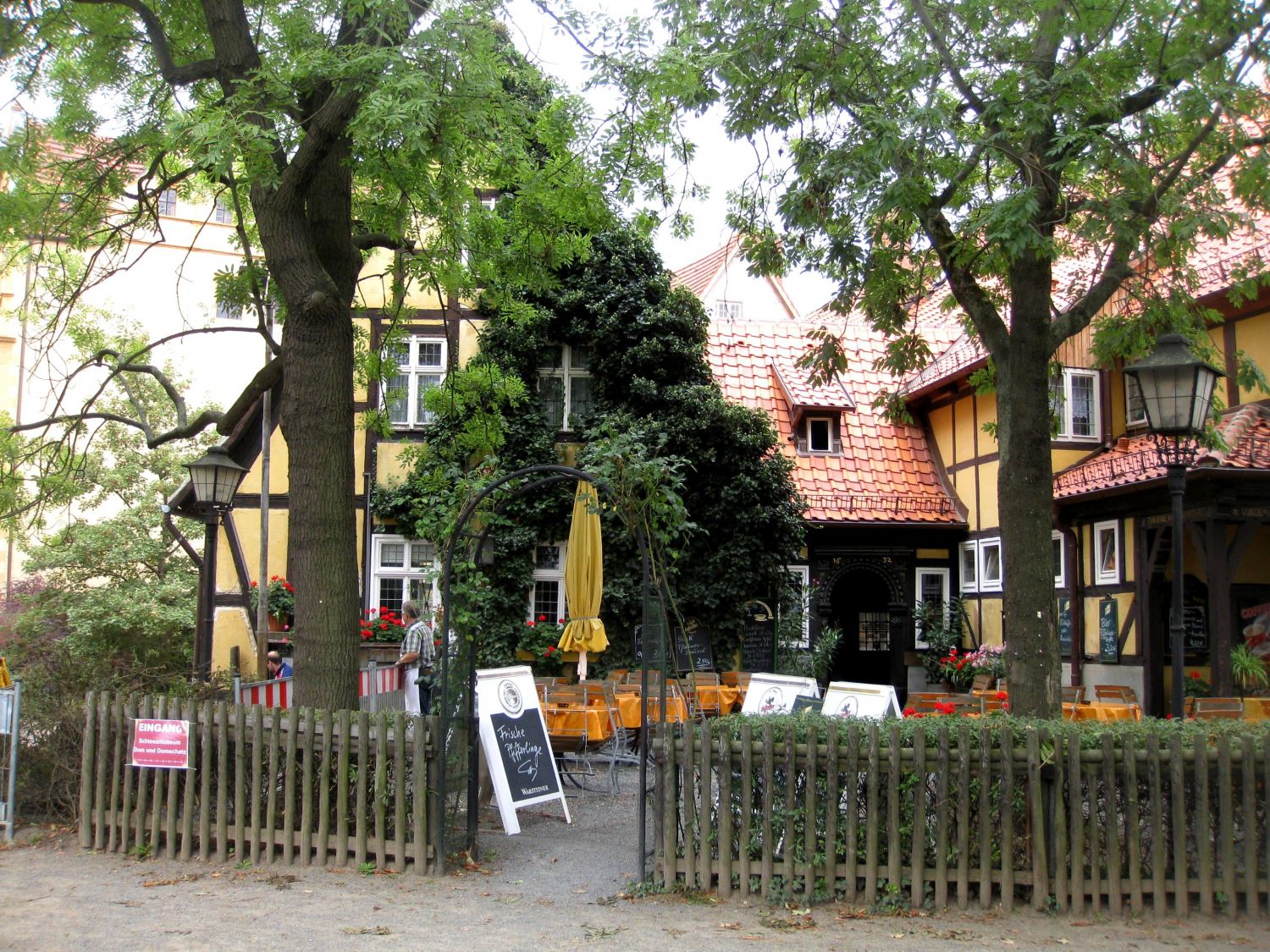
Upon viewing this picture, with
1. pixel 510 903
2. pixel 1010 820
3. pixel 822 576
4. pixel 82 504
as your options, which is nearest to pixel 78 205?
pixel 510 903

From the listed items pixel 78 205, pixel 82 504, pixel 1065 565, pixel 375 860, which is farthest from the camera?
pixel 82 504

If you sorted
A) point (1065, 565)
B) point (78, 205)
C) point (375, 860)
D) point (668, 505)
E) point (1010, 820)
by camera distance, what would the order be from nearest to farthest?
point (1010, 820), point (375, 860), point (668, 505), point (78, 205), point (1065, 565)

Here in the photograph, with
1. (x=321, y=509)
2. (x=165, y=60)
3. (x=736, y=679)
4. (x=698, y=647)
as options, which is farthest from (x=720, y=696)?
(x=165, y=60)

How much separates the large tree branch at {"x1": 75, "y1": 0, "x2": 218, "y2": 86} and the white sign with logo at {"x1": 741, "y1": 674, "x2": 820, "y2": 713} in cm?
741

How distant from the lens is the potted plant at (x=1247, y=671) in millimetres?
14656

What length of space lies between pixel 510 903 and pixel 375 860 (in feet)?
4.16

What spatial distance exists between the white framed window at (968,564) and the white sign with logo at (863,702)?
9930 mm

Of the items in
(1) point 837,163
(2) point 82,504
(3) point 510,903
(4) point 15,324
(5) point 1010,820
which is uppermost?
(4) point 15,324

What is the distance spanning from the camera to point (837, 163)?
9312 mm

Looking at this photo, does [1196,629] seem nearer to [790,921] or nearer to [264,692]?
[790,921]

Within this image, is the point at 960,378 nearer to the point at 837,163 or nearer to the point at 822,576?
the point at 822,576

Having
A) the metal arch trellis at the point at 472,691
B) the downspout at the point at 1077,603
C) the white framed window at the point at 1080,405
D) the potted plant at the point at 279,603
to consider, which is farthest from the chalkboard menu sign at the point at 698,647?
the metal arch trellis at the point at 472,691

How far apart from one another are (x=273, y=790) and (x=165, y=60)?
19.9 feet

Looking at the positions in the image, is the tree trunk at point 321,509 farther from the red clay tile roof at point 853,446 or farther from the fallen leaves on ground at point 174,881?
the red clay tile roof at point 853,446
